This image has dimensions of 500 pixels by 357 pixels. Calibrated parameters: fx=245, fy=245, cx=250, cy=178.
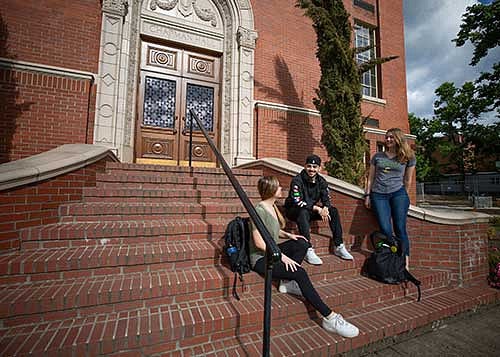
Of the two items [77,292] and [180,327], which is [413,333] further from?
[77,292]

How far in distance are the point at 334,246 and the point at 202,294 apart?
6.51 ft

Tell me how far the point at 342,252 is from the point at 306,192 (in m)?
0.91

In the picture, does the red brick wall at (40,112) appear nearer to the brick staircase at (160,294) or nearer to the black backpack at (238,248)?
the brick staircase at (160,294)

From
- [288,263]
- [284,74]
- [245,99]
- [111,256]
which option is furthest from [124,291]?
[284,74]

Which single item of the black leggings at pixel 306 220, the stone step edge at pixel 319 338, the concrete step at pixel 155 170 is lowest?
the stone step edge at pixel 319 338

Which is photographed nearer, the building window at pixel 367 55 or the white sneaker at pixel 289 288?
the white sneaker at pixel 289 288

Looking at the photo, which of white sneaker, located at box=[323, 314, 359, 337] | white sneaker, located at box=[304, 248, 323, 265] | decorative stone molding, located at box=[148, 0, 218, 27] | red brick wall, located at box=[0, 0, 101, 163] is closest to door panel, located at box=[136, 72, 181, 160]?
red brick wall, located at box=[0, 0, 101, 163]

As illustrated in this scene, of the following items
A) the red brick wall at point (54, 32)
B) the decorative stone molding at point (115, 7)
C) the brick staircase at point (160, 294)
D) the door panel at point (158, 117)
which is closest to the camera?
the brick staircase at point (160, 294)

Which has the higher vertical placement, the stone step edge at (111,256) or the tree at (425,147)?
the tree at (425,147)

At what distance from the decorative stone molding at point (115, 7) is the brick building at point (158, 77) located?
2 centimetres

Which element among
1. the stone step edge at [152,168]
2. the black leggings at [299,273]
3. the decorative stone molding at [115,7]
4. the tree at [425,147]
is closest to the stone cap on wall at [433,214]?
the black leggings at [299,273]

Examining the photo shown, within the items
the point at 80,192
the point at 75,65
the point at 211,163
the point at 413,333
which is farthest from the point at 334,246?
the point at 75,65

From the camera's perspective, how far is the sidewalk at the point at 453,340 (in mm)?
2176

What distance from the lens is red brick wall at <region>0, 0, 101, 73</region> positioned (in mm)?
5027
